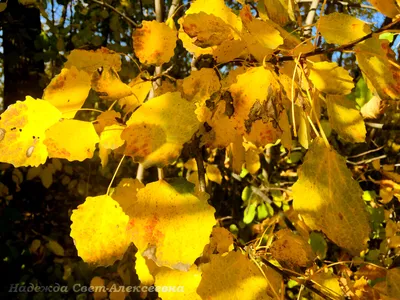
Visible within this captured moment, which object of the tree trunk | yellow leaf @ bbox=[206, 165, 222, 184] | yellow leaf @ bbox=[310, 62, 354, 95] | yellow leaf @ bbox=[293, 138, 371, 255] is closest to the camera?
yellow leaf @ bbox=[293, 138, 371, 255]

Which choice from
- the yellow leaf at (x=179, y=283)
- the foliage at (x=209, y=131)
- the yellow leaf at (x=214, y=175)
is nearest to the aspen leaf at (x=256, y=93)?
the foliage at (x=209, y=131)

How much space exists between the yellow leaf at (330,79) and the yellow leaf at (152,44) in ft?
0.66

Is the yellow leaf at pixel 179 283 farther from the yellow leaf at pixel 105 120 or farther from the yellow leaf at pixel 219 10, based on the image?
the yellow leaf at pixel 219 10

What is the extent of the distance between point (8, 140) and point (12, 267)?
1.71 meters

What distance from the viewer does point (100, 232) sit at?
1.56 ft

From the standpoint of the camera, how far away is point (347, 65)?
265 cm

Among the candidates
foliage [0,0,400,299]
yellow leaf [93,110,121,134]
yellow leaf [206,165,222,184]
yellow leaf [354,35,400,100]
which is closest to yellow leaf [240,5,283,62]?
foliage [0,0,400,299]

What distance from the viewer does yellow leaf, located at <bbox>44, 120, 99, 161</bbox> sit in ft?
1.47

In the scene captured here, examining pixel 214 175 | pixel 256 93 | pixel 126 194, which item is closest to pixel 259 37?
pixel 256 93

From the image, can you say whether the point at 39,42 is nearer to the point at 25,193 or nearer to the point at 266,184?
the point at 25,193

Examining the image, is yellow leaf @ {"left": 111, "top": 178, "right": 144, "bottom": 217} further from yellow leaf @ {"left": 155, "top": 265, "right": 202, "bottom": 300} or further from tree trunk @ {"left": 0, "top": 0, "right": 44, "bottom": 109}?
tree trunk @ {"left": 0, "top": 0, "right": 44, "bottom": 109}

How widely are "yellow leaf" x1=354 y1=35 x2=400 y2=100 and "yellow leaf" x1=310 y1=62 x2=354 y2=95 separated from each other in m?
0.04

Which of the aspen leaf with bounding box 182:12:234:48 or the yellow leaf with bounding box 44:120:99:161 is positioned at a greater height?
the aspen leaf with bounding box 182:12:234:48

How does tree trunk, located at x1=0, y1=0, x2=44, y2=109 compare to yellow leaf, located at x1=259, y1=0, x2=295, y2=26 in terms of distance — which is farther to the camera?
tree trunk, located at x1=0, y1=0, x2=44, y2=109
